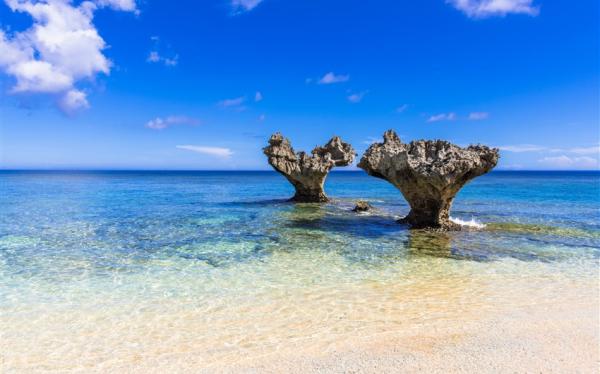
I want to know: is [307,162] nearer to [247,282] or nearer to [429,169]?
[429,169]

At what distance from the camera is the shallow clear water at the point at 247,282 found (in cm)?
743

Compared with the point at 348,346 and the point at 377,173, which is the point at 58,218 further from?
the point at 348,346

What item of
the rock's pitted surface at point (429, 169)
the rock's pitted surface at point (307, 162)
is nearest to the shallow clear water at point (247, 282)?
the rock's pitted surface at point (429, 169)

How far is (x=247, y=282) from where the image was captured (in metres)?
10.8

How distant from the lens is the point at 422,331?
773 centimetres

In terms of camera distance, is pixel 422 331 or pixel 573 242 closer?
pixel 422 331

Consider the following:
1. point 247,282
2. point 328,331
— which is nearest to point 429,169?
point 247,282

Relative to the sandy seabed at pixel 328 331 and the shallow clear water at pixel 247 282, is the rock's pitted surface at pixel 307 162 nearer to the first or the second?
the shallow clear water at pixel 247 282

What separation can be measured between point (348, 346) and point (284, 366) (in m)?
1.33

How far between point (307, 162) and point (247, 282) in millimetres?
21416

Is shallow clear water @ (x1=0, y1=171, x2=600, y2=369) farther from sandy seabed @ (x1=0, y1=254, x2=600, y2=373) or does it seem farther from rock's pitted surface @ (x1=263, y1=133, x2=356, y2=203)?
rock's pitted surface @ (x1=263, y1=133, x2=356, y2=203)

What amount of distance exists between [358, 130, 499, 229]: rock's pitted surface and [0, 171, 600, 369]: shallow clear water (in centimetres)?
175

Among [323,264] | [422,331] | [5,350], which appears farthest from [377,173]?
[5,350]

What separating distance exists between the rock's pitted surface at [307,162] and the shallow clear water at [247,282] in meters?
12.0
